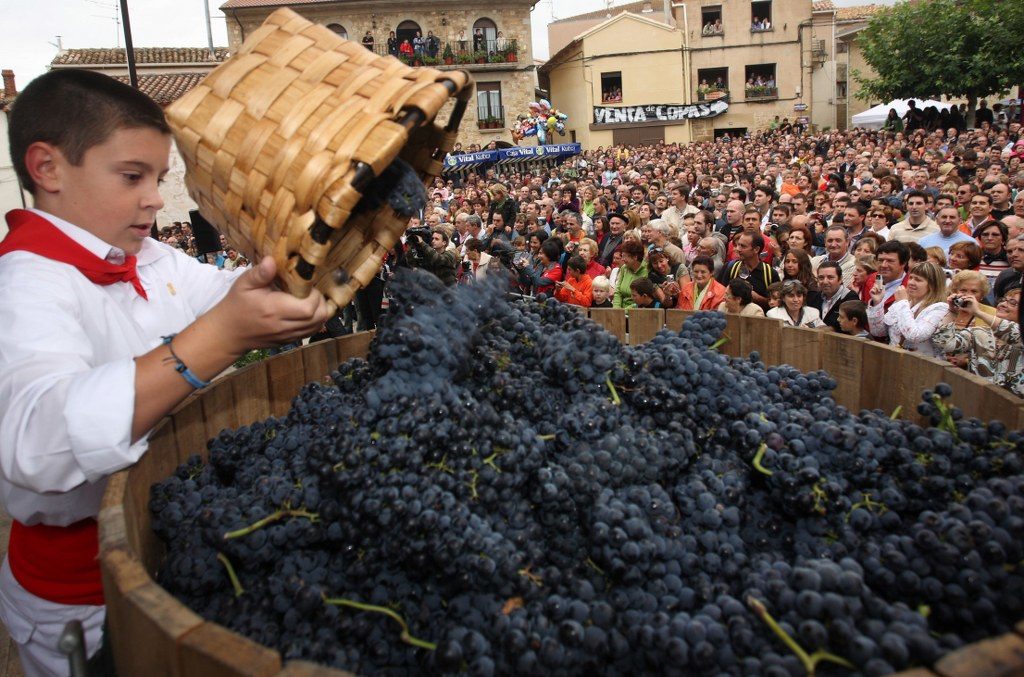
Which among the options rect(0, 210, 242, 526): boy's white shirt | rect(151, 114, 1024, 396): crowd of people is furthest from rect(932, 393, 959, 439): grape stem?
rect(0, 210, 242, 526): boy's white shirt

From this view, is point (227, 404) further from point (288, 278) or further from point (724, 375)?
point (724, 375)

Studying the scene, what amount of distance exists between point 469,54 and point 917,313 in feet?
95.7

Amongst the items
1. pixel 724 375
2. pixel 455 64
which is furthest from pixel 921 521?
pixel 455 64

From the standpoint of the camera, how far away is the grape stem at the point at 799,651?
3.45ft

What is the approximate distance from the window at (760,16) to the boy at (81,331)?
125ft

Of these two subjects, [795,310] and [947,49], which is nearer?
[795,310]

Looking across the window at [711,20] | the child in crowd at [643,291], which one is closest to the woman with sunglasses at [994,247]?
the child in crowd at [643,291]

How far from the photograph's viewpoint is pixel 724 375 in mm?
1857

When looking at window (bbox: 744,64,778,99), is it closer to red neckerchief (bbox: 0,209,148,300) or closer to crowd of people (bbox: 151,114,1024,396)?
crowd of people (bbox: 151,114,1024,396)

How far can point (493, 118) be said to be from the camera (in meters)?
30.8

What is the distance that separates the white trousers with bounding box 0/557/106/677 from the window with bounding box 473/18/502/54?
31.7 meters

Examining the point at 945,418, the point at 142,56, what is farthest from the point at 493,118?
the point at 945,418

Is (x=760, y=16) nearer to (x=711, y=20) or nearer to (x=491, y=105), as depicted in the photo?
(x=711, y=20)

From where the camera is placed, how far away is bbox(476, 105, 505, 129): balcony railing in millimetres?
30859
